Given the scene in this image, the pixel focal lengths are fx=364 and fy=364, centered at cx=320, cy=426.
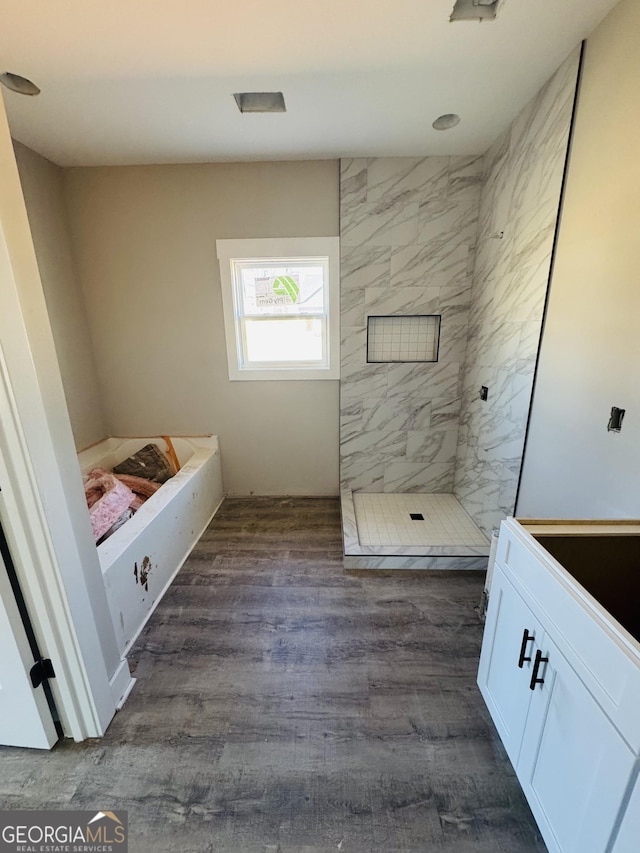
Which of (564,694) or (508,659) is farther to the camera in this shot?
(508,659)

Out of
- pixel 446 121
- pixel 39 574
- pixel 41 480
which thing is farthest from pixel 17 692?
pixel 446 121

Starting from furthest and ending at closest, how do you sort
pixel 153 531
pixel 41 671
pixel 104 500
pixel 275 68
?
pixel 104 500, pixel 153 531, pixel 275 68, pixel 41 671

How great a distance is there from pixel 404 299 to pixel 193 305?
166 cm

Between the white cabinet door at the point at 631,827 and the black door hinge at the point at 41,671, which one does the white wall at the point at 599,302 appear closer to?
the white cabinet door at the point at 631,827

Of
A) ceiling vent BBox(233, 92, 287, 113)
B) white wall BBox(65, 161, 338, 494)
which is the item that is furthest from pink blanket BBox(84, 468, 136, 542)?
ceiling vent BBox(233, 92, 287, 113)

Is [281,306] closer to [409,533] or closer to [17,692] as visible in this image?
[409,533]

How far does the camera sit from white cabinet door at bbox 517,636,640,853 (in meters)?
0.79

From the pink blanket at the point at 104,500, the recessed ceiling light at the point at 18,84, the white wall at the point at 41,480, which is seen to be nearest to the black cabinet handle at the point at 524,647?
the white wall at the point at 41,480

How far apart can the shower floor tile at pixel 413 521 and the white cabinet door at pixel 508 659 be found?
104 cm

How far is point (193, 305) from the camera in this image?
114 inches

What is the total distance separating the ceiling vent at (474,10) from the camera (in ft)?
4.42

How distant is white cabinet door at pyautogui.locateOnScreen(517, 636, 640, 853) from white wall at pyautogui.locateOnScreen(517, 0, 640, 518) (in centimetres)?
74

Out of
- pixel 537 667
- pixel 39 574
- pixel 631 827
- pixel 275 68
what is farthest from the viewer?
pixel 275 68

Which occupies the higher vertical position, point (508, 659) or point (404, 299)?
point (404, 299)
